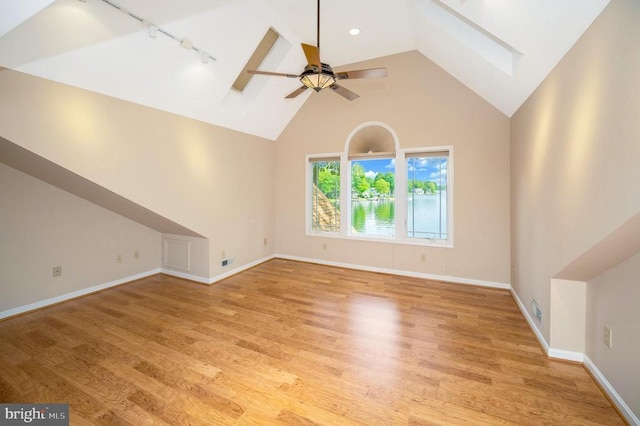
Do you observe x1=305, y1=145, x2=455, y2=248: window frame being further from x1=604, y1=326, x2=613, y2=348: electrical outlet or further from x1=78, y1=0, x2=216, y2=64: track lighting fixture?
x1=78, y1=0, x2=216, y2=64: track lighting fixture

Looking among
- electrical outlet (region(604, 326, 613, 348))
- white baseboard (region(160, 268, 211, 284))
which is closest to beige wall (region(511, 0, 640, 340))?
electrical outlet (region(604, 326, 613, 348))

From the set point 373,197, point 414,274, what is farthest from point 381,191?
point 414,274

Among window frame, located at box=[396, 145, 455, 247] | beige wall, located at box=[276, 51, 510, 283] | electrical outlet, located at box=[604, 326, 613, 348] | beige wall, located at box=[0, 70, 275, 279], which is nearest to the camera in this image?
electrical outlet, located at box=[604, 326, 613, 348]

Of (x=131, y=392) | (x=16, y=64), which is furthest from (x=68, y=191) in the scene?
(x=131, y=392)

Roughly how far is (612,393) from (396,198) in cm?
326

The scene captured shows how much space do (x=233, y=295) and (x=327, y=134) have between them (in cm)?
340

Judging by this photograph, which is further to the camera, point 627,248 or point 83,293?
point 83,293

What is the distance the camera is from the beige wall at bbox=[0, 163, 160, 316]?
306cm

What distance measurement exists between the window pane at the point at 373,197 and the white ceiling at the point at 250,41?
184cm

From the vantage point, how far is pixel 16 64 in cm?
218

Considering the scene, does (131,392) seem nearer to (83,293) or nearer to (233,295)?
(233,295)

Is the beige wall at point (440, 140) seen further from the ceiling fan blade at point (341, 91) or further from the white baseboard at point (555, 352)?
the ceiling fan blade at point (341, 91)

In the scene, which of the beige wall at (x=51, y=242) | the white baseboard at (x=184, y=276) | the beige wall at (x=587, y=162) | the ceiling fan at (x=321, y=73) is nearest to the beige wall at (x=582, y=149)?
the beige wall at (x=587, y=162)

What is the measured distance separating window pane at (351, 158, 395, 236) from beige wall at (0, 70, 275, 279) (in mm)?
1867
